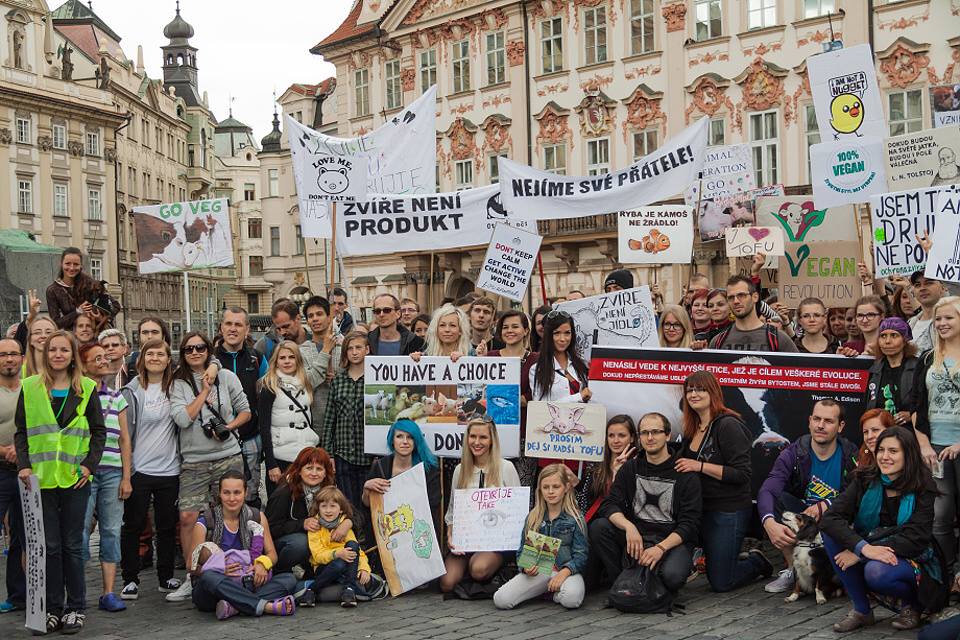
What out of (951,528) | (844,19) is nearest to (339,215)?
(951,528)

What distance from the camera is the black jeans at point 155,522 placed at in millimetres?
8836

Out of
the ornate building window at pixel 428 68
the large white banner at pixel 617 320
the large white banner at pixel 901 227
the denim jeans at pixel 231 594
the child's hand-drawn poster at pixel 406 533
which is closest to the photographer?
the denim jeans at pixel 231 594

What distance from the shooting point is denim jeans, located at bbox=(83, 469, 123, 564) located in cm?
837

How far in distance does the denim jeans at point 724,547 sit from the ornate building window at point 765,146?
21860mm

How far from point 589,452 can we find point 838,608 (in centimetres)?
200

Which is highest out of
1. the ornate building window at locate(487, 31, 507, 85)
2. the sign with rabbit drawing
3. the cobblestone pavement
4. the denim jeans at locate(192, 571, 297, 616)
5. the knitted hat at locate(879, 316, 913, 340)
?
the ornate building window at locate(487, 31, 507, 85)

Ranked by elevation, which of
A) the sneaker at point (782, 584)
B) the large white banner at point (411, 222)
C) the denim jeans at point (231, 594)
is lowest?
the sneaker at point (782, 584)

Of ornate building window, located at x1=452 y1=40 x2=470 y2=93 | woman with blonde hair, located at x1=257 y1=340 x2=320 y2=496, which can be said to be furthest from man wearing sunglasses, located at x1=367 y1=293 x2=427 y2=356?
ornate building window, located at x1=452 y1=40 x2=470 y2=93

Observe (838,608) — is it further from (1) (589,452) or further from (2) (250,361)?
(2) (250,361)

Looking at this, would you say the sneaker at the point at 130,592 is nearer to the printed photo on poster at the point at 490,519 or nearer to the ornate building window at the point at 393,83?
the printed photo on poster at the point at 490,519

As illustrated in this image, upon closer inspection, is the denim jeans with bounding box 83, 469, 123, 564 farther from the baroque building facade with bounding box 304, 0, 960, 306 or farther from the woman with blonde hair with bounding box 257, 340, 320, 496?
the baroque building facade with bounding box 304, 0, 960, 306

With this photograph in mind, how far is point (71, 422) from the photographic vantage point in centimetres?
789

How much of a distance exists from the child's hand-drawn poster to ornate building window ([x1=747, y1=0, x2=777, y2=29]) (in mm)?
23019

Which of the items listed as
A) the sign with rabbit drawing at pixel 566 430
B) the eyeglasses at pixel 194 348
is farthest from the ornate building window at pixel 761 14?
the eyeglasses at pixel 194 348
